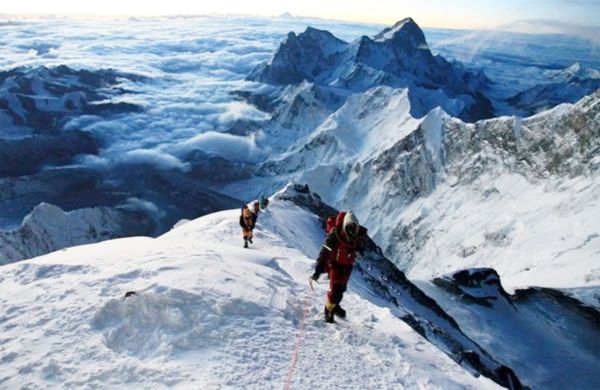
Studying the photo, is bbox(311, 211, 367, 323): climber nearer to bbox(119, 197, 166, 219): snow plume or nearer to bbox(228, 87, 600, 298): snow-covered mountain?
bbox(228, 87, 600, 298): snow-covered mountain

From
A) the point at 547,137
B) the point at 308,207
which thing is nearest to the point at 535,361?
the point at 308,207

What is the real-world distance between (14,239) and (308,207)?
200 feet

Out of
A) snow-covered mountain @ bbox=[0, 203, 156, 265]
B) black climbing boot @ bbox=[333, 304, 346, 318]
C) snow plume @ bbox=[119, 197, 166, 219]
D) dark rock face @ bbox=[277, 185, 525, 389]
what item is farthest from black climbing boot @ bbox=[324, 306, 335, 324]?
snow plume @ bbox=[119, 197, 166, 219]

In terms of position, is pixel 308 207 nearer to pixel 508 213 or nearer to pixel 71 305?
pixel 71 305

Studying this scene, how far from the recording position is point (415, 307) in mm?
28438

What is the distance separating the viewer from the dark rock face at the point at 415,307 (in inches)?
785

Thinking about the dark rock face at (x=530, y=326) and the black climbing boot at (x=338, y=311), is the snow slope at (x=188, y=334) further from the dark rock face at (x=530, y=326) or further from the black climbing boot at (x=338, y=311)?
the dark rock face at (x=530, y=326)

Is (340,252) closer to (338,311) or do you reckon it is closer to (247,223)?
(338,311)

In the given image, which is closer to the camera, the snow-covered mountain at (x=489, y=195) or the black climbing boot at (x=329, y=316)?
the black climbing boot at (x=329, y=316)

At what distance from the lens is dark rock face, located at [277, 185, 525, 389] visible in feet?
65.4

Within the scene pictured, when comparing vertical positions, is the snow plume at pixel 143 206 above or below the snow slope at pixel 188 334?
below

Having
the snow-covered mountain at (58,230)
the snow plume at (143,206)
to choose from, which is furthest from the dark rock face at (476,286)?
the snow plume at (143,206)

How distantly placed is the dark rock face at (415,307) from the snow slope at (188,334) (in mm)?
8168

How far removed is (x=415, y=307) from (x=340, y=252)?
761 inches
